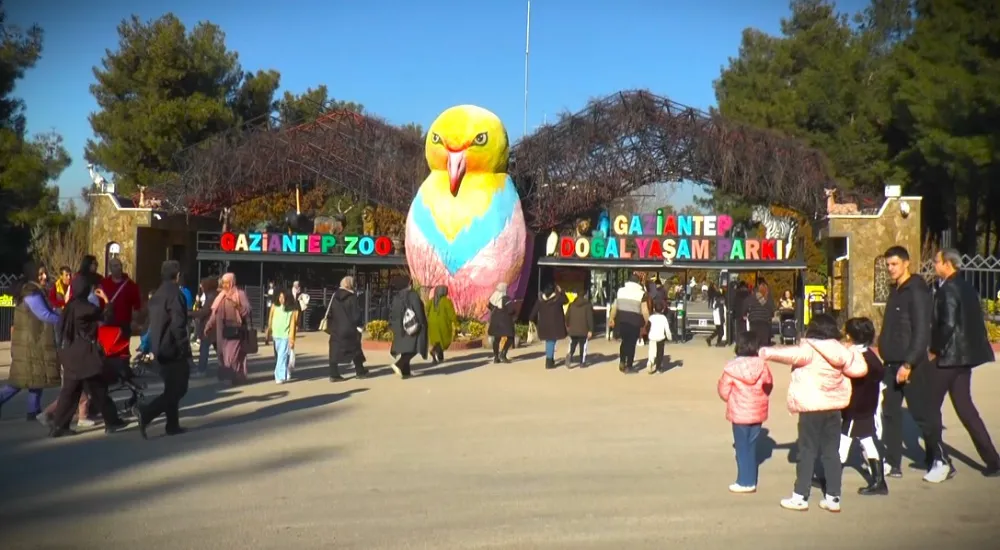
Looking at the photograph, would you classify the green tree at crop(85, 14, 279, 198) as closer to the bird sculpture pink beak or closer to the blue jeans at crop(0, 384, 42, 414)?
the bird sculpture pink beak

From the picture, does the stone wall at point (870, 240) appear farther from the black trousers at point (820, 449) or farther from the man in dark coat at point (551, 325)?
the black trousers at point (820, 449)

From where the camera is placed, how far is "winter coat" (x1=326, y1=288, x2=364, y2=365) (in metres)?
15.2

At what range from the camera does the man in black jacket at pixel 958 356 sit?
8055 millimetres

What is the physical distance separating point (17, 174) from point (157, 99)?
8.29 metres

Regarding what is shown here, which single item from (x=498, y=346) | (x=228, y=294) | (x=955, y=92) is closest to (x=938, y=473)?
(x=228, y=294)

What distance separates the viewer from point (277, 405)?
1273 centimetres

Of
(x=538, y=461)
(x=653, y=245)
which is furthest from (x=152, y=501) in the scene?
(x=653, y=245)

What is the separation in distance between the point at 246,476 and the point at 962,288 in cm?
575

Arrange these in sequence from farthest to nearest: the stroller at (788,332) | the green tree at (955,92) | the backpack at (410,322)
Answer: the green tree at (955,92), the stroller at (788,332), the backpack at (410,322)

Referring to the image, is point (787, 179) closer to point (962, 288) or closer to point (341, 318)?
point (341, 318)

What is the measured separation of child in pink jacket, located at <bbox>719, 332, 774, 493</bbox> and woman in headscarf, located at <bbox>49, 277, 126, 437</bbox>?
581 cm

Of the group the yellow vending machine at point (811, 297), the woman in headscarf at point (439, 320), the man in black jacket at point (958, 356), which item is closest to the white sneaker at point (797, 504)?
the man in black jacket at point (958, 356)

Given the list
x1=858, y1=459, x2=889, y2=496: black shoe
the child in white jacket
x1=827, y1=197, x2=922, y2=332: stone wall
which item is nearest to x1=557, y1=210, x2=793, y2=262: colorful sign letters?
x1=827, y1=197, x2=922, y2=332: stone wall

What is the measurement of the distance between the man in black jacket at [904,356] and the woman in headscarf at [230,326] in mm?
8958
